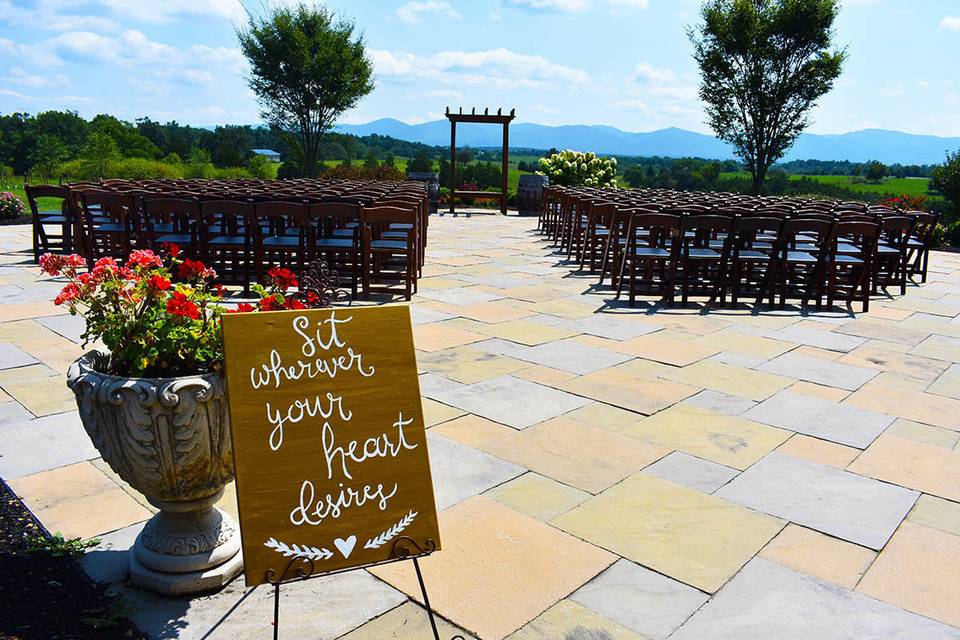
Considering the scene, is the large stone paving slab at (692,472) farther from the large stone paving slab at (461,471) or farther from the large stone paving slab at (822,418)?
the large stone paving slab at (822,418)

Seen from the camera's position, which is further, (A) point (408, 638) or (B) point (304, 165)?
(B) point (304, 165)

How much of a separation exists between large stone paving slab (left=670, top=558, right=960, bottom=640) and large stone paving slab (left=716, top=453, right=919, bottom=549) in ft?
1.60

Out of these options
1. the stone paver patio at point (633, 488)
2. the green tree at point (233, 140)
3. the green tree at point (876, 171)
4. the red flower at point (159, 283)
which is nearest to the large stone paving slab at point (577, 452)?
the stone paver patio at point (633, 488)

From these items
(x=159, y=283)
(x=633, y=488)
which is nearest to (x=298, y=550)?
(x=159, y=283)

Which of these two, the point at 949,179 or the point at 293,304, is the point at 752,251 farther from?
the point at 949,179

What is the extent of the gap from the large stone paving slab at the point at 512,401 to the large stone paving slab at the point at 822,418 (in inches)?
44.1

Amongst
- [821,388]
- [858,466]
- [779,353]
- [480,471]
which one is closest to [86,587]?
[480,471]

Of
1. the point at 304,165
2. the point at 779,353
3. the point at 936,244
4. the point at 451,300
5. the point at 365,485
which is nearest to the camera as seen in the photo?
the point at 365,485

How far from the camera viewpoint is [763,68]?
75.2 ft

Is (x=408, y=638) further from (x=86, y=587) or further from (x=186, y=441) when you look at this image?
(x=86, y=587)

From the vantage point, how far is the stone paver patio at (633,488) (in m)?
2.47

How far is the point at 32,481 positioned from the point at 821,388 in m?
4.69

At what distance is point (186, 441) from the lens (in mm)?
2312

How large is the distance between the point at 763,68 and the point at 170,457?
24.2 m
